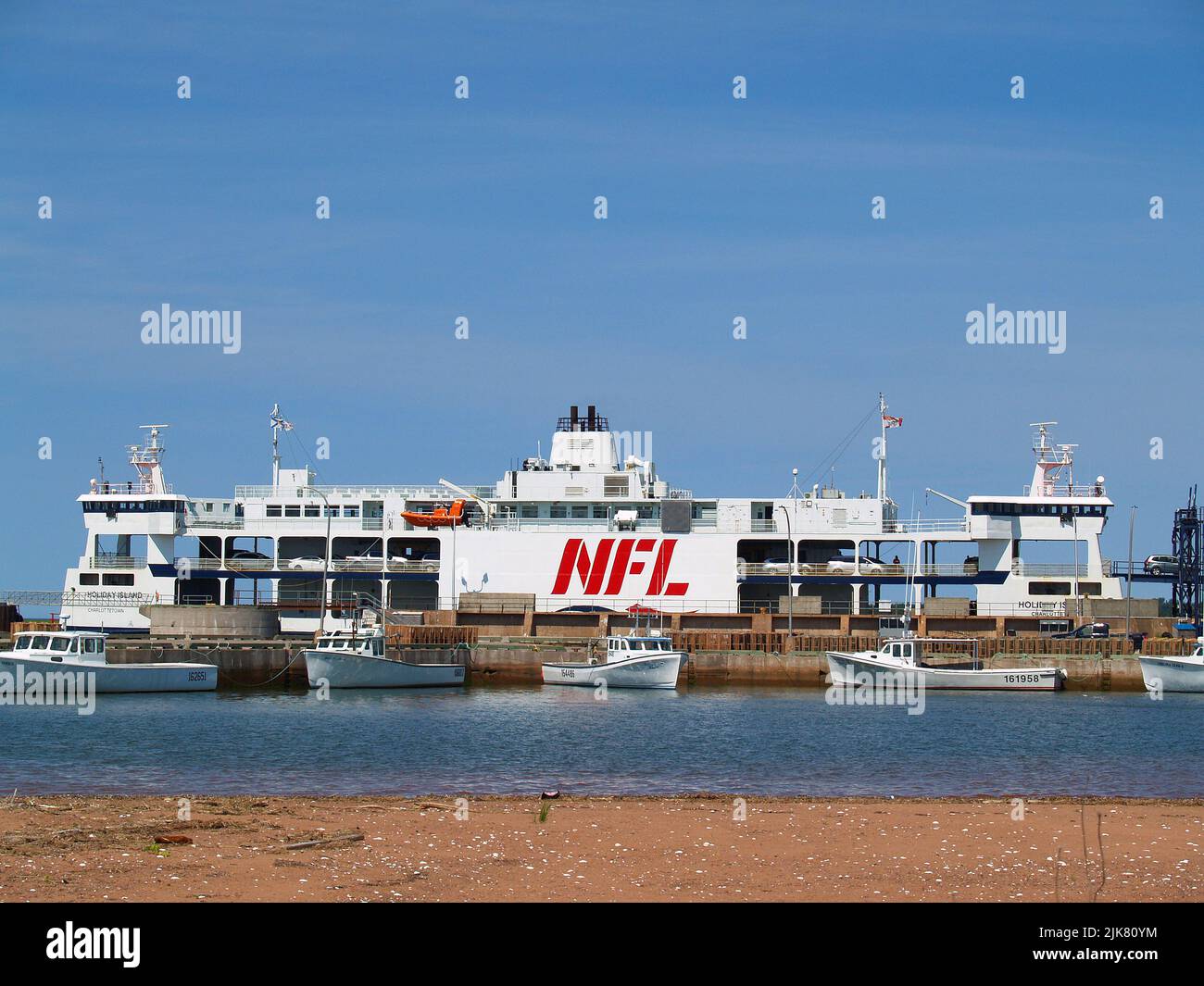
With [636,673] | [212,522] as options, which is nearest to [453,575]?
[212,522]

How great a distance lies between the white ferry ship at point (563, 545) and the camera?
69.3 meters

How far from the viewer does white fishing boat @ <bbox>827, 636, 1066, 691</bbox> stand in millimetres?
57750

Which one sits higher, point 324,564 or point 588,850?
point 324,564

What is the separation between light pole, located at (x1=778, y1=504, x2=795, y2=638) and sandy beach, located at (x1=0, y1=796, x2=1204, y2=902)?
40.7 m

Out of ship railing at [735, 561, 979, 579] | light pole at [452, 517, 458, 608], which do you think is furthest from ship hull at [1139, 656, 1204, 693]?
light pole at [452, 517, 458, 608]

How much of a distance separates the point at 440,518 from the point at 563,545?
21.7 feet

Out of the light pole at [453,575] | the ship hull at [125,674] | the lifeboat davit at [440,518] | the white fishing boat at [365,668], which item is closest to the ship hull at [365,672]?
the white fishing boat at [365,668]

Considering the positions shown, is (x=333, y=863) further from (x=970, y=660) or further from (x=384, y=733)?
(x=970, y=660)

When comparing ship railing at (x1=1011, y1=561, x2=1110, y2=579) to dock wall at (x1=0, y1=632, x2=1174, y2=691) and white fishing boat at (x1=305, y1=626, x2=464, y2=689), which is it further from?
Result: white fishing boat at (x1=305, y1=626, x2=464, y2=689)

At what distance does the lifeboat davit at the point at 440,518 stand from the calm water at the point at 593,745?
1630cm

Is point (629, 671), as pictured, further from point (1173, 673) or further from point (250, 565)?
point (250, 565)

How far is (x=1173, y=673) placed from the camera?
196ft
